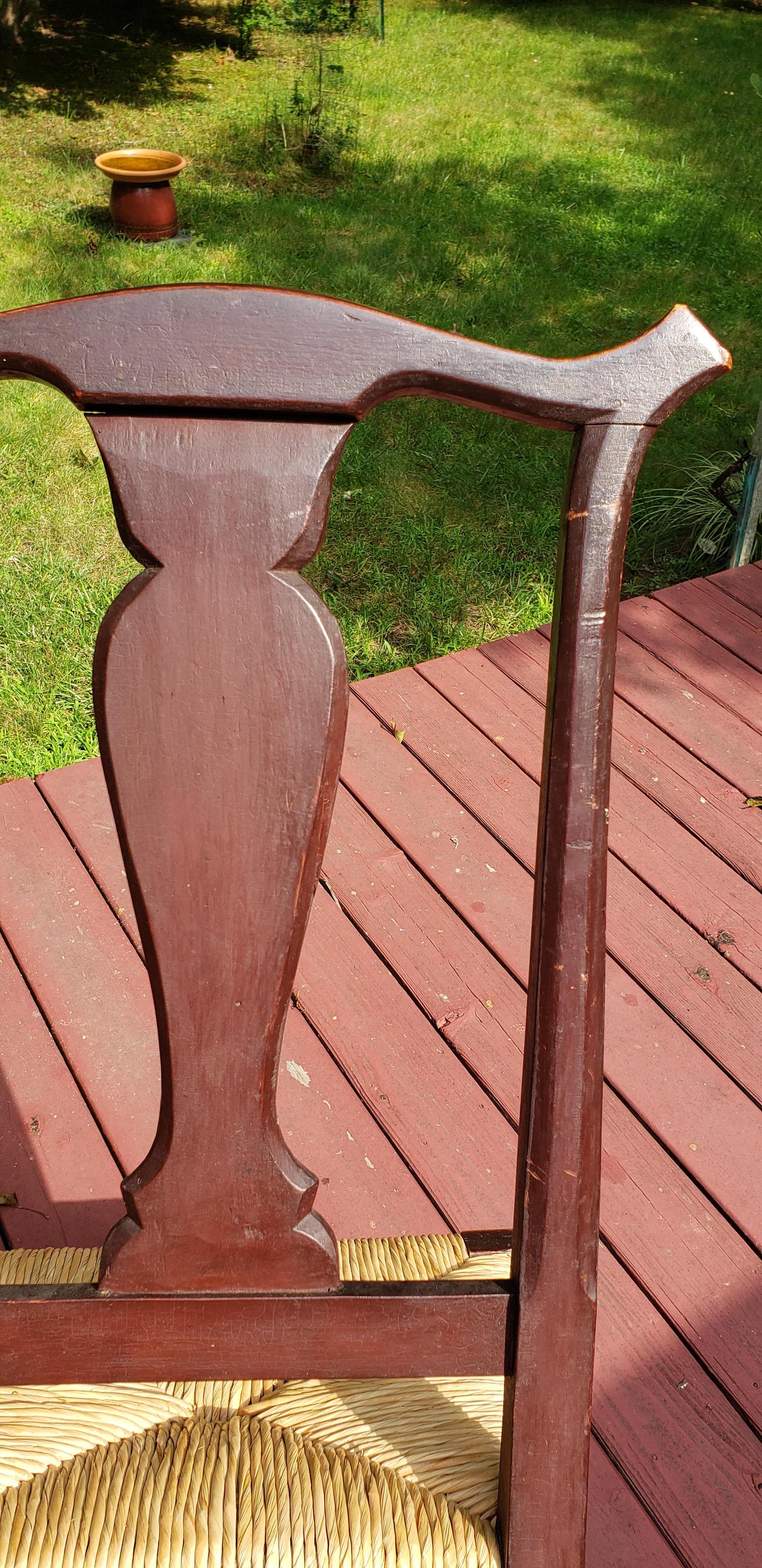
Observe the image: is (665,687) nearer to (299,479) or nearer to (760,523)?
(760,523)

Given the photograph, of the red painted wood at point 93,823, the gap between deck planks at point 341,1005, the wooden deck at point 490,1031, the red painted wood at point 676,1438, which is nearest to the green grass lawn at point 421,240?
the red painted wood at point 93,823

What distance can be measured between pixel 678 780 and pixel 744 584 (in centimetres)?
79

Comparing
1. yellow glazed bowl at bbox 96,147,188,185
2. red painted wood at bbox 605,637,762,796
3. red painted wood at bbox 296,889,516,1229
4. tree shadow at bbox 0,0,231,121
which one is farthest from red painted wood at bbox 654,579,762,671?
tree shadow at bbox 0,0,231,121

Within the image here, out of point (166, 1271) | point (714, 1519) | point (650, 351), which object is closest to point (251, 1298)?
point (166, 1271)

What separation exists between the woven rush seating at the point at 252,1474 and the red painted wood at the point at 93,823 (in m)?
0.98

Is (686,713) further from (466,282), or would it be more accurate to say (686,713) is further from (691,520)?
(466,282)

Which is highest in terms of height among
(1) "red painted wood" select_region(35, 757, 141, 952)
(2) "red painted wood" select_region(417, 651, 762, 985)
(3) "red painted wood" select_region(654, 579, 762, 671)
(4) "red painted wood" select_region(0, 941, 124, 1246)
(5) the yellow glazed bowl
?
(5) the yellow glazed bowl

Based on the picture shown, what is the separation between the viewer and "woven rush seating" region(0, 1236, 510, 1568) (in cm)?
71

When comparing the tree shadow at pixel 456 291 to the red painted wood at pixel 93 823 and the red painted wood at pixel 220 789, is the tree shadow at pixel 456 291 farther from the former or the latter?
the red painted wood at pixel 220 789

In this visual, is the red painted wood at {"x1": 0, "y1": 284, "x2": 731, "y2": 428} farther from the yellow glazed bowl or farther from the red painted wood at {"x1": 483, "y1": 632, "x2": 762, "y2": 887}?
the yellow glazed bowl

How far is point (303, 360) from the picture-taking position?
61cm

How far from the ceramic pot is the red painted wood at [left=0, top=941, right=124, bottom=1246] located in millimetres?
3794

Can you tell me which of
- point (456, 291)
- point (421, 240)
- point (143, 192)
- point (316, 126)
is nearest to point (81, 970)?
point (456, 291)

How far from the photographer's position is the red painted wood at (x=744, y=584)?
2.62 m
